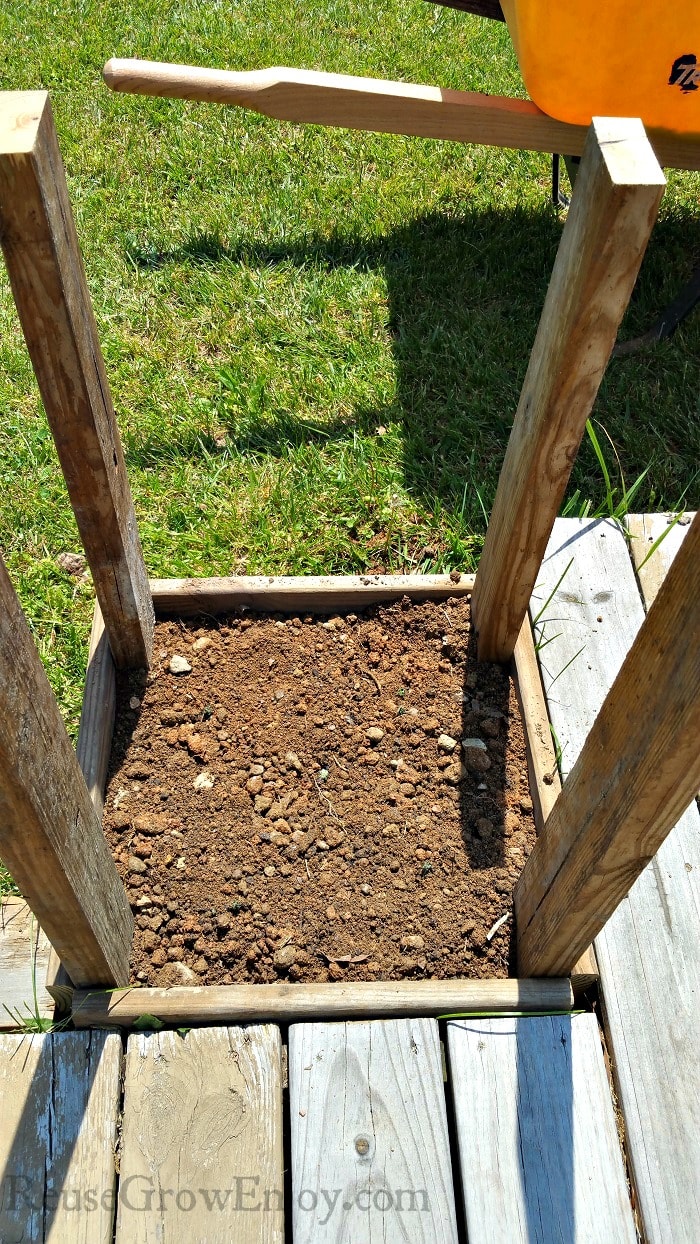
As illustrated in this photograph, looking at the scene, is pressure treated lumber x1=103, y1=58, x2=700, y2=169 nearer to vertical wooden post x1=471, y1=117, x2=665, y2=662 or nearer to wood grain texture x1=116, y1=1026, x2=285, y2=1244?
vertical wooden post x1=471, y1=117, x2=665, y2=662

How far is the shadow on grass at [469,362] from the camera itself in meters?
2.82

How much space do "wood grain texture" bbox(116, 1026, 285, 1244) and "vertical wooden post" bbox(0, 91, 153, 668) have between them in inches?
33.0

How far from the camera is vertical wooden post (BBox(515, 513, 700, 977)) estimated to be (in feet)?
3.28

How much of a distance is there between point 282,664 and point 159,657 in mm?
278

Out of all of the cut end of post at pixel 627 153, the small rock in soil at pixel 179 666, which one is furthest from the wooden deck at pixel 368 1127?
the cut end of post at pixel 627 153

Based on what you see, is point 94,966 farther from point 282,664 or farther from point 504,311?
point 504,311

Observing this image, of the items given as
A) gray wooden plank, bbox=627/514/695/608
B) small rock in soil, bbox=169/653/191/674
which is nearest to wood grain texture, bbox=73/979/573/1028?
small rock in soil, bbox=169/653/191/674

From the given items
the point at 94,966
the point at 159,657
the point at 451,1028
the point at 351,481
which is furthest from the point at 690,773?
the point at 351,481

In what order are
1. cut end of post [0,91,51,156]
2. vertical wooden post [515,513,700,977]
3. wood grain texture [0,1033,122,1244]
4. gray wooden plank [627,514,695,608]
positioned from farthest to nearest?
gray wooden plank [627,514,695,608] < wood grain texture [0,1033,122,1244] < cut end of post [0,91,51,156] < vertical wooden post [515,513,700,977]

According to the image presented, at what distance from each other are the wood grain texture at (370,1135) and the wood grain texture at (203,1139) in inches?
1.7

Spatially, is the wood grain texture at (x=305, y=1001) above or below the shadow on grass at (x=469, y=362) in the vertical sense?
below

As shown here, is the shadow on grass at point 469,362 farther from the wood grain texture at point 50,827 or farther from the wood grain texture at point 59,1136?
the wood grain texture at point 59,1136

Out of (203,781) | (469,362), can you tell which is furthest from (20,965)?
(469,362)

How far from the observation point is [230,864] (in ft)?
6.01
